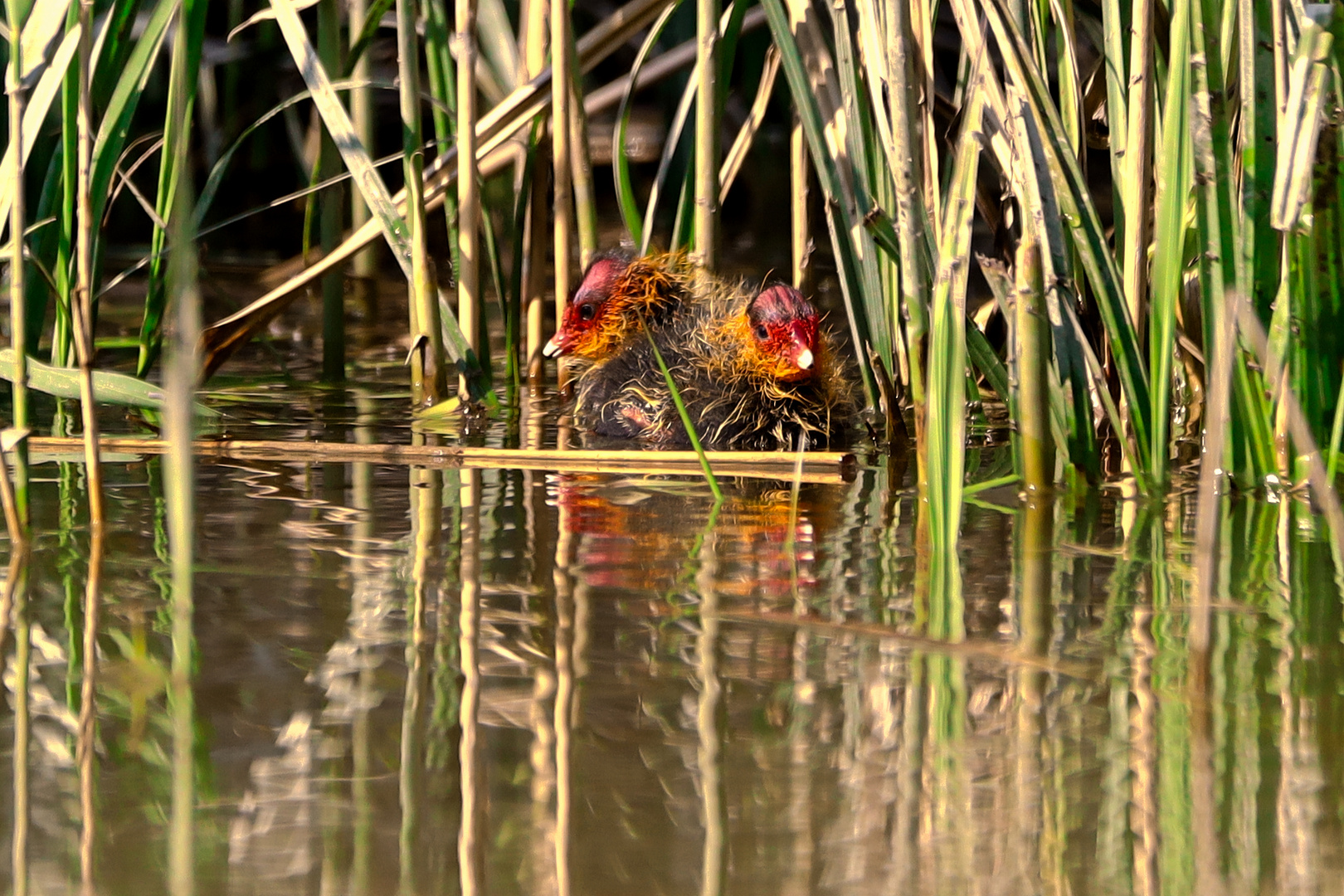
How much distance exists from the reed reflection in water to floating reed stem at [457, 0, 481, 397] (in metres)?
0.94

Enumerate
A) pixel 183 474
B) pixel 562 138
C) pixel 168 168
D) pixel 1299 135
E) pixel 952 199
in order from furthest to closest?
pixel 562 138
pixel 168 168
pixel 952 199
pixel 1299 135
pixel 183 474

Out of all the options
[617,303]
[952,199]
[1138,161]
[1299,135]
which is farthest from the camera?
[617,303]

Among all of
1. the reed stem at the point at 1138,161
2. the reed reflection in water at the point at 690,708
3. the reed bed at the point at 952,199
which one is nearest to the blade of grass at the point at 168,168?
the reed bed at the point at 952,199

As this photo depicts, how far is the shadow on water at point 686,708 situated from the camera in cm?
132

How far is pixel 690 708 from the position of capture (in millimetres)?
1652

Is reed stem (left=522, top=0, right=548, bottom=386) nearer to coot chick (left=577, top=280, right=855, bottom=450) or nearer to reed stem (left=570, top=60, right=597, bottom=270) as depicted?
reed stem (left=570, top=60, right=597, bottom=270)

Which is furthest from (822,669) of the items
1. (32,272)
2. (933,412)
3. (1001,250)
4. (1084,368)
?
(32,272)

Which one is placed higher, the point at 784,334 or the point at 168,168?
the point at 168,168

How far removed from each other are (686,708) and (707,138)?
1859 millimetres

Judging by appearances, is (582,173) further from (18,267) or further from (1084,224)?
(18,267)

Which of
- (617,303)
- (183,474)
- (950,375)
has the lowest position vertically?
(183,474)

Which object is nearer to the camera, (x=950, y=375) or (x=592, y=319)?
(x=950, y=375)

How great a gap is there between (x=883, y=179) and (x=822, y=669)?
4.12 feet

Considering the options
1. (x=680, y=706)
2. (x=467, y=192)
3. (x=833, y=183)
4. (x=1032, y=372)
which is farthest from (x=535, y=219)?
(x=680, y=706)
